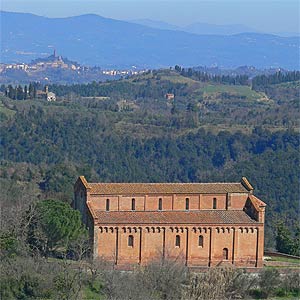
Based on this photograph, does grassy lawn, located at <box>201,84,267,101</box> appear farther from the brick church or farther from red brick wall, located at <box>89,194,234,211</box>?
the brick church

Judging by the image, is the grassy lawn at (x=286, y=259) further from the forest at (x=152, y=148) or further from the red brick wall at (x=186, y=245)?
the red brick wall at (x=186, y=245)

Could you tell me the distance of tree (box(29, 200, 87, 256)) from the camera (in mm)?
A: 33969

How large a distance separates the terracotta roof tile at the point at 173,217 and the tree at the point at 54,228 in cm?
125

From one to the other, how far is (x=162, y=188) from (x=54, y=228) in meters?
5.58

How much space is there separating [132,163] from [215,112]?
1576 inches

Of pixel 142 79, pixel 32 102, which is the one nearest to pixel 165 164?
pixel 32 102

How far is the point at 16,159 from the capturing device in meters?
80.8

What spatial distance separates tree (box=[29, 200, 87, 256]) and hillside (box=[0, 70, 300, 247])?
19.6m

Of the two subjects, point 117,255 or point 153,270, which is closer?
point 153,270

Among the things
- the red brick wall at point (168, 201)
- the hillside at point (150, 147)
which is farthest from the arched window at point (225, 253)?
the hillside at point (150, 147)

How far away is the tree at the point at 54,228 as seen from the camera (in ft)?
111

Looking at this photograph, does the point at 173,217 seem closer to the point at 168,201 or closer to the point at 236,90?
the point at 168,201

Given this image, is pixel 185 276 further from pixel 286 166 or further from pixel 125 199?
pixel 286 166

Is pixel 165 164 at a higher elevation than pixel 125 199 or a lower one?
lower
